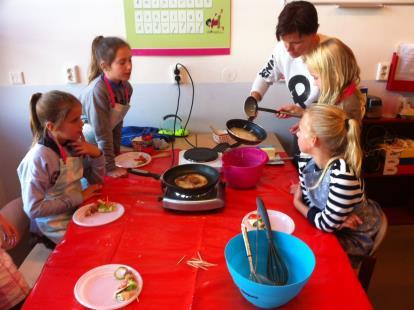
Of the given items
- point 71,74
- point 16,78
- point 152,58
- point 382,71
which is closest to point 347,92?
point 382,71

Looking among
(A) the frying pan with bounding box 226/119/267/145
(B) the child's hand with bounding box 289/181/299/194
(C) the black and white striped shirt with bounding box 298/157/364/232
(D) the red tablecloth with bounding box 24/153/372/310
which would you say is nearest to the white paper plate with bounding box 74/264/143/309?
(D) the red tablecloth with bounding box 24/153/372/310

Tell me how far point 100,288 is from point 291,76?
1.43m

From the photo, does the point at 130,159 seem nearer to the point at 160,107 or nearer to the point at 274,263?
the point at 160,107

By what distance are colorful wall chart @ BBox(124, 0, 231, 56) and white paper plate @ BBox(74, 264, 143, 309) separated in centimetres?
156

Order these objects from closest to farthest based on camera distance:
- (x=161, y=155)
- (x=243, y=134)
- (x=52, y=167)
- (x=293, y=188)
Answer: (x=52, y=167) < (x=293, y=188) < (x=243, y=134) < (x=161, y=155)

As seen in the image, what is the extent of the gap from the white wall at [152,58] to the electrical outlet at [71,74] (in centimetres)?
4

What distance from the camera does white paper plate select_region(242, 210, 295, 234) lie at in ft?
4.13

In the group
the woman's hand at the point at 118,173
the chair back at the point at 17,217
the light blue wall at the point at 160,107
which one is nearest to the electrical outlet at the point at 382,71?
the light blue wall at the point at 160,107

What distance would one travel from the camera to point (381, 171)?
2.37m

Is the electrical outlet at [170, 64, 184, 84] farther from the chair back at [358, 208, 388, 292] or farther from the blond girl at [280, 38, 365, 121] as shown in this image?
the chair back at [358, 208, 388, 292]

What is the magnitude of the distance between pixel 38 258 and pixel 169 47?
142 centimetres

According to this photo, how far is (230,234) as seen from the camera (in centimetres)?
124

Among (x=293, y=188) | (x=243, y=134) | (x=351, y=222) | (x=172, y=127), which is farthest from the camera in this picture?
(x=172, y=127)

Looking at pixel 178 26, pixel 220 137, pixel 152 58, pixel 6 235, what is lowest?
pixel 6 235
